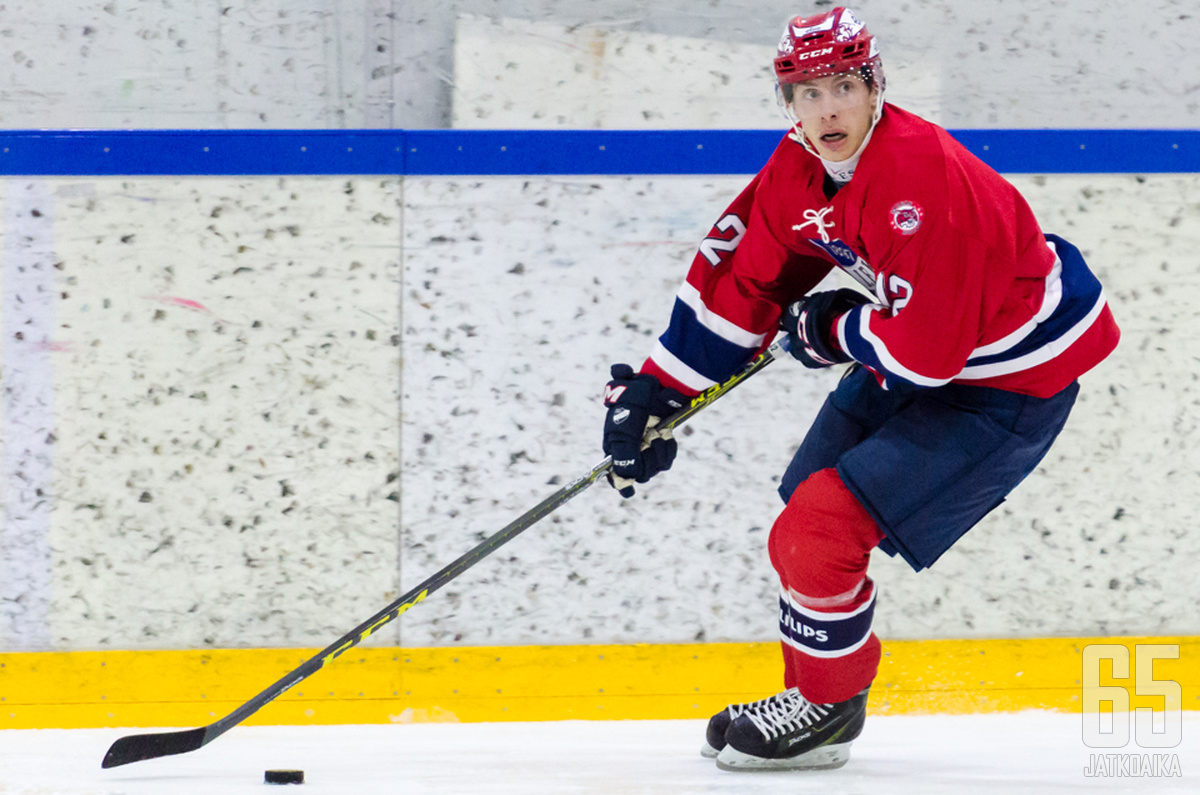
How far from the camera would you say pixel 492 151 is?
7.04ft

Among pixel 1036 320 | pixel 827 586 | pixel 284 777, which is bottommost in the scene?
pixel 284 777

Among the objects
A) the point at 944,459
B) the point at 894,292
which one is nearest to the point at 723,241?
the point at 894,292

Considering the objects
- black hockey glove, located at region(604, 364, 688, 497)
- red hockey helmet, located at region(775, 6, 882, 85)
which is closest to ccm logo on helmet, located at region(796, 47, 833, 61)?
red hockey helmet, located at region(775, 6, 882, 85)

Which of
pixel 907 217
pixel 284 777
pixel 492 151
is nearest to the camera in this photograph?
pixel 907 217

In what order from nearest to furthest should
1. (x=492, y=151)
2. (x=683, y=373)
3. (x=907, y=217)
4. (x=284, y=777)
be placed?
(x=907, y=217), (x=284, y=777), (x=683, y=373), (x=492, y=151)

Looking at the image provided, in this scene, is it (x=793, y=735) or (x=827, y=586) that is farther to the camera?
(x=793, y=735)

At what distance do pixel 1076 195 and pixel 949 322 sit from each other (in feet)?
3.25

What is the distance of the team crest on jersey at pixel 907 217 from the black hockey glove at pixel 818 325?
0.65 feet

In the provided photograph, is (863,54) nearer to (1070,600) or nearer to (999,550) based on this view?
(999,550)

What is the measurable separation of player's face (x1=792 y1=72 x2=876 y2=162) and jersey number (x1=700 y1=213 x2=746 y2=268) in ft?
0.86

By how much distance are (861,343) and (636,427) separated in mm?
391

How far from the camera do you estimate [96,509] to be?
2.13m

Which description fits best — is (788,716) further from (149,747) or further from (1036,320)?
(149,747)

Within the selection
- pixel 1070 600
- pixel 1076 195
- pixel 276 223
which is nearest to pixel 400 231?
pixel 276 223
